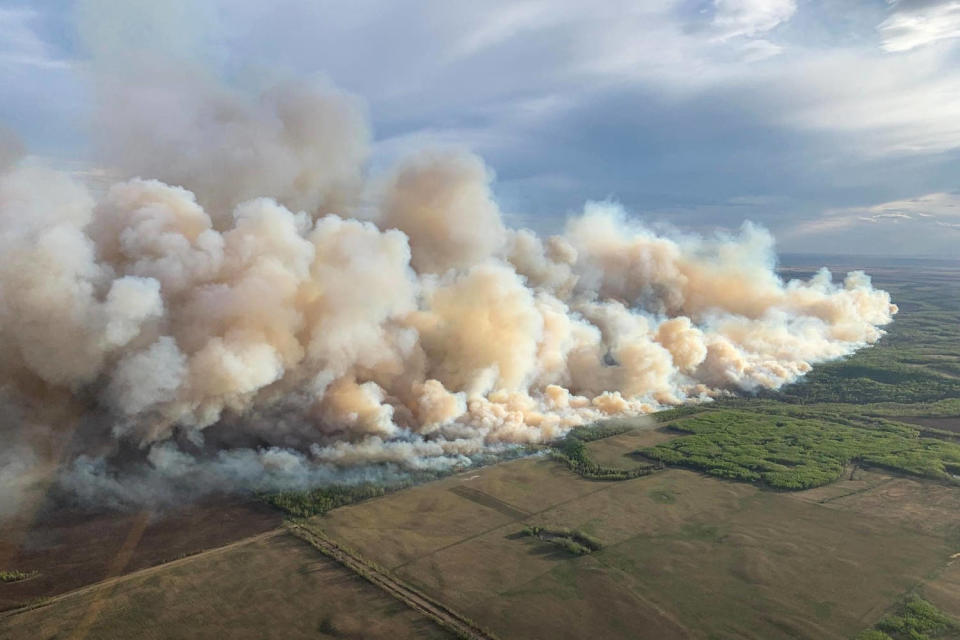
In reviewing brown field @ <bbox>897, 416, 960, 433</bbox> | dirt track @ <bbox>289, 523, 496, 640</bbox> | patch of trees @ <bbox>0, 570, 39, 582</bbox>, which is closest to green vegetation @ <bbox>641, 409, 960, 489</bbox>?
brown field @ <bbox>897, 416, 960, 433</bbox>

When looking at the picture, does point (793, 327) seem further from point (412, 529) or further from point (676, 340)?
point (412, 529)

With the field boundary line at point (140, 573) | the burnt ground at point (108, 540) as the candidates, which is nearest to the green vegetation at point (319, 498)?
the burnt ground at point (108, 540)

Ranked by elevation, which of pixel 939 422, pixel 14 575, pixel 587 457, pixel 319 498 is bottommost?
pixel 939 422

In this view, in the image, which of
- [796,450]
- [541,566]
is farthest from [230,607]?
[796,450]

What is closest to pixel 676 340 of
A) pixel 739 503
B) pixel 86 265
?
pixel 739 503

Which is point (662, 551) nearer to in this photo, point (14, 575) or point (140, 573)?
point (140, 573)

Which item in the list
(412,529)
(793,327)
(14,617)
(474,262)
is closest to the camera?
(14,617)
